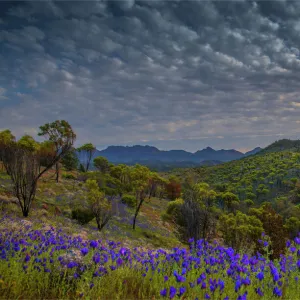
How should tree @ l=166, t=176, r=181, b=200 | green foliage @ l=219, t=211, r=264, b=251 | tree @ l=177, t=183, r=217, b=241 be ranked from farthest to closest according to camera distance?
tree @ l=166, t=176, r=181, b=200, green foliage @ l=219, t=211, r=264, b=251, tree @ l=177, t=183, r=217, b=241

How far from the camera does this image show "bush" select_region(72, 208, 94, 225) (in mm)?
26484

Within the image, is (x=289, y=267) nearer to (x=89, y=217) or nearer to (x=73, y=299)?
(x=73, y=299)

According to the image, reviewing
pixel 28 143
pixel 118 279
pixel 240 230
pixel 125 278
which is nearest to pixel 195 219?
pixel 240 230

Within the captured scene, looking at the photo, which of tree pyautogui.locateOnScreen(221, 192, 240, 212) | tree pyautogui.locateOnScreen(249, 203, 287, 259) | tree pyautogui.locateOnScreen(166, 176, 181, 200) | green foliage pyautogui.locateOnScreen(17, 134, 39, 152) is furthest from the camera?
tree pyautogui.locateOnScreen(166, 176, 181, 200)

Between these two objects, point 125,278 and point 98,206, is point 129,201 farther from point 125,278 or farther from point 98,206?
point 125,278

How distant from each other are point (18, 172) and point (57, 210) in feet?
22.9


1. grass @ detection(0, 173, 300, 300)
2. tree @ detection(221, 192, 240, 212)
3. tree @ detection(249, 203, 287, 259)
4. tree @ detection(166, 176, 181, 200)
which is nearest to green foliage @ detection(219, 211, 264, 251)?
tree @ detection(249, 203, 287, 259)

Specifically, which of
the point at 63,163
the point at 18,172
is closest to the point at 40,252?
the point at 18,172

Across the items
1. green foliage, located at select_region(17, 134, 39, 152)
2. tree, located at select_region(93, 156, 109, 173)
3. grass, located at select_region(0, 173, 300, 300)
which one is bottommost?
grass, located at select_region(0, 173, 300, 300)

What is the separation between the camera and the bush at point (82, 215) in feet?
86.9

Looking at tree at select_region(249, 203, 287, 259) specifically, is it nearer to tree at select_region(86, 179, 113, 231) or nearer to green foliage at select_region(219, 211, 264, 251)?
green foliage at select_region(219, 211, 264, 251)

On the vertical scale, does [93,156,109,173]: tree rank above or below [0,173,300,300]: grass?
above

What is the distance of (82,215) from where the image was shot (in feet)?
87.5

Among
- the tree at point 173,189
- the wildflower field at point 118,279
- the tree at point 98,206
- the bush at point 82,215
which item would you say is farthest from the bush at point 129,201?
the wildflower field at point 118,279
